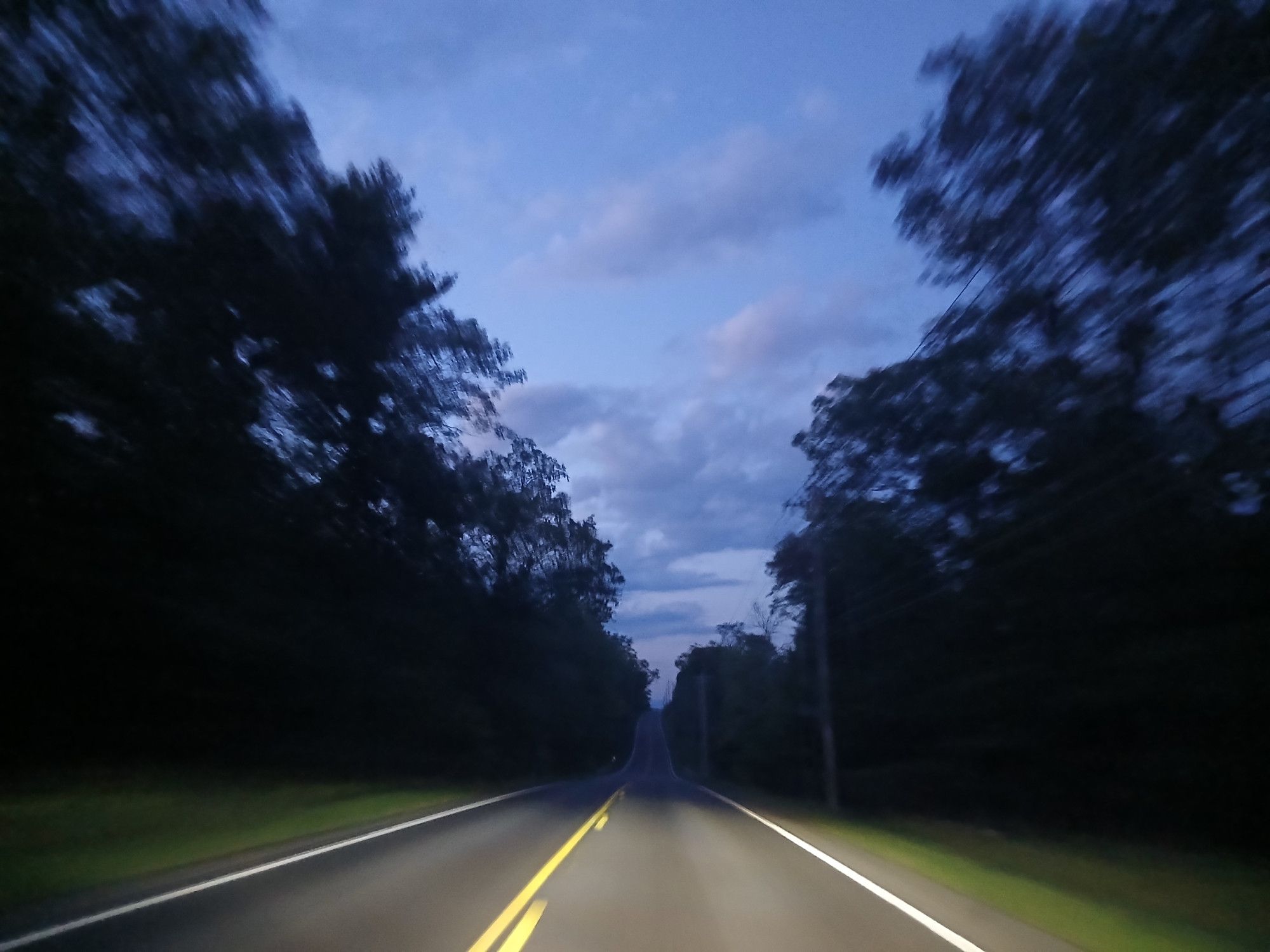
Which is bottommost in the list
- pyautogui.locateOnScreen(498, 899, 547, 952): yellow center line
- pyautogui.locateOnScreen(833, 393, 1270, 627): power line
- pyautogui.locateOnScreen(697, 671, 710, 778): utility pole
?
pyautogui.locateOnScreen(498, 899, 547, 952): yellow center line

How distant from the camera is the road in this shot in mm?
8195

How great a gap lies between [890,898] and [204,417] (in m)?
16.3

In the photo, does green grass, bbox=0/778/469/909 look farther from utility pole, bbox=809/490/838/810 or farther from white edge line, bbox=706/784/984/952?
utility pole, bbox=809/490/838/810

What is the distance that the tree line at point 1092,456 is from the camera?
1420 cm

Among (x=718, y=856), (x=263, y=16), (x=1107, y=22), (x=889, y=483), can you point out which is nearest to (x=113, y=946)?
(x=718, y=856)

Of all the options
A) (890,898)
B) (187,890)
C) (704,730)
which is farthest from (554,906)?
(704,730)

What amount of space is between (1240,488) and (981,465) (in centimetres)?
722

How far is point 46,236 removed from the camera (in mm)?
15148

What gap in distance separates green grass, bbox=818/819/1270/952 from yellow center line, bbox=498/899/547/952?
4403 millimetres

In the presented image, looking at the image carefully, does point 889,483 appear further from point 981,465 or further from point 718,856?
point 718,856

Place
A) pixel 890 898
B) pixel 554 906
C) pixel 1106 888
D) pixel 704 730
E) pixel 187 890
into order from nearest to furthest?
pixel 554 906
pixel 187 890
pixel 890 898
pixel 1106 888
pixel 704 730

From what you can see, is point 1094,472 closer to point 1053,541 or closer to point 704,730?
point 1053,541

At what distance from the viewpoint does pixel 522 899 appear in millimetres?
10336

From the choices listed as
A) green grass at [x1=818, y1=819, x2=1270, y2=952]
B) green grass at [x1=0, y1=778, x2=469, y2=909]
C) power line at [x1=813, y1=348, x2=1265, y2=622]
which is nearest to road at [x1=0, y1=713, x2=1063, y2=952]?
green grass at [x1=818, y1=819, x2=1270, y2=952]
